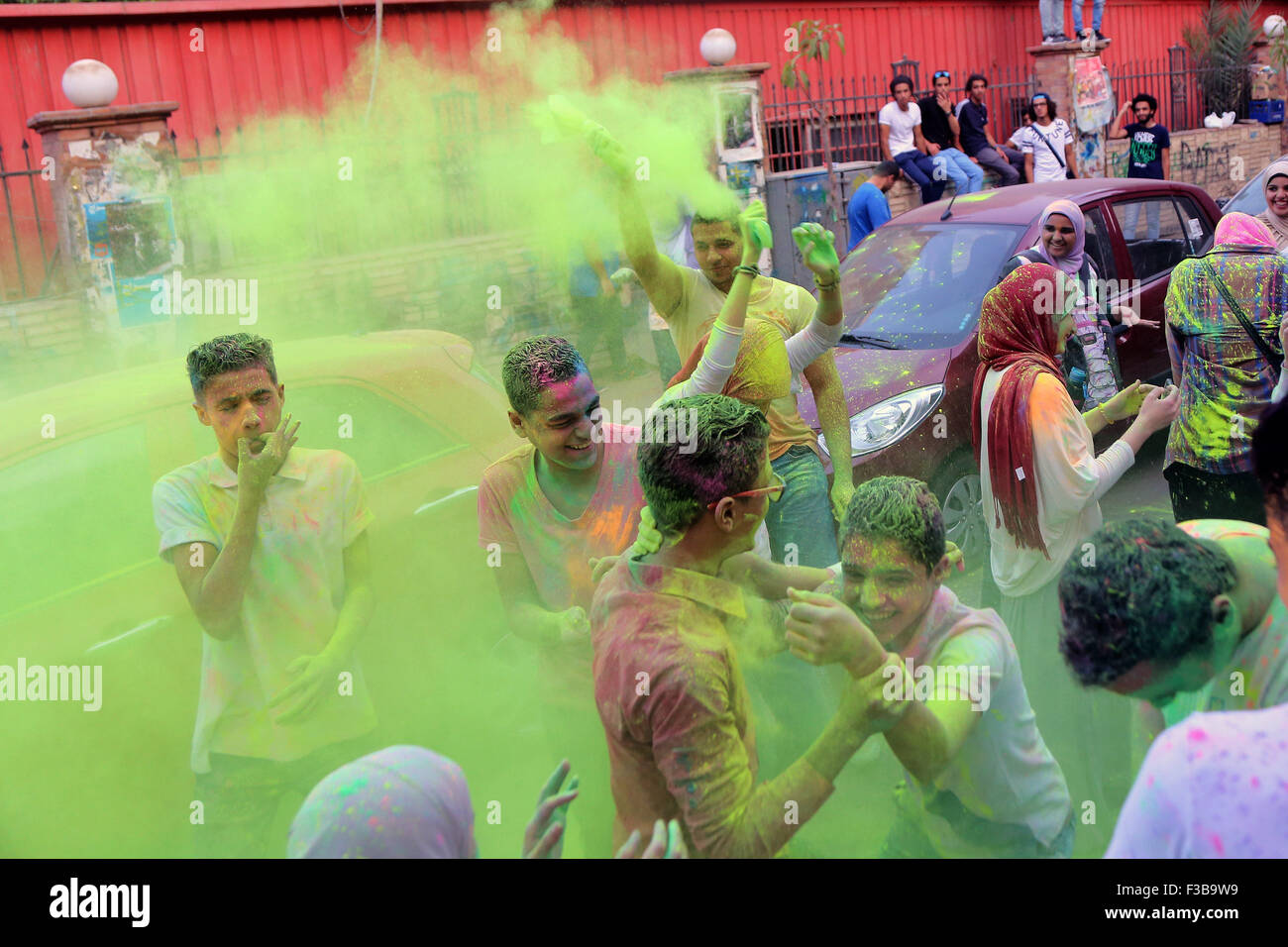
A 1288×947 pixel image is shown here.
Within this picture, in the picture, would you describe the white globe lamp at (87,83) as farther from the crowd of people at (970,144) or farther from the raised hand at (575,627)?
the crowd of people at (970,144)

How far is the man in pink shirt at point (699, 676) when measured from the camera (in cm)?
204

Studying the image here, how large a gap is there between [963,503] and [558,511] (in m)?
3.09

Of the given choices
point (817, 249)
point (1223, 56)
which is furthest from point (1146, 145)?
point (817, 249)

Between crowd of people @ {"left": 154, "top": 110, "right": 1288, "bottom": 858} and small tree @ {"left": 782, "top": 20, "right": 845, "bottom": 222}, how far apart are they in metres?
8.59

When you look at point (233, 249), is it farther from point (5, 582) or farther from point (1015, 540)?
point (1015, 540)

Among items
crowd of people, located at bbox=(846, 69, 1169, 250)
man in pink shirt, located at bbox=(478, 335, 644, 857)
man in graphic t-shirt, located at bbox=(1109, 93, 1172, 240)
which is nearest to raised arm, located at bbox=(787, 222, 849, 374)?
man in pink shirt, located at bbox=(478, 335, 644, 857)

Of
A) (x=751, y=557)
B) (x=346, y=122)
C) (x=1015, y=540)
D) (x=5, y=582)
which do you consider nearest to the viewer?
(x=751, y=557)

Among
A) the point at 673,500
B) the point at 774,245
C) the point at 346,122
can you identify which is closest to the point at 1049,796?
the point at 673,500

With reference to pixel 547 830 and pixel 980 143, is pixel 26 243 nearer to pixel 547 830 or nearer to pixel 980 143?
pixel 547 830

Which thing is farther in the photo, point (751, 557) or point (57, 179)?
point (57, 179)

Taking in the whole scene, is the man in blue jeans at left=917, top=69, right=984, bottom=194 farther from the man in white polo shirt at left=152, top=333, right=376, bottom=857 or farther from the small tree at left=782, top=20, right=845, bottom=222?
the man in white polo shirt at left=152, top=333, right=376, bottom=857

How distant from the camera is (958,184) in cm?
1273

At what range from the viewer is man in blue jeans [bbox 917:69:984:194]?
12.7m

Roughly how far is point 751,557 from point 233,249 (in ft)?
24.6
